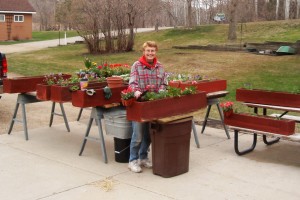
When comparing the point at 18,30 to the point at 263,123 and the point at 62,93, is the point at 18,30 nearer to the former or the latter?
the point at 62,93

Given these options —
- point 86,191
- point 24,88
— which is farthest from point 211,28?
point 86,191

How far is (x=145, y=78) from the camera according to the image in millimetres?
6406

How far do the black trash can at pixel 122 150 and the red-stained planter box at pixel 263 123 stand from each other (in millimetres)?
1585

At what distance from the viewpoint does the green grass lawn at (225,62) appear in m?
14.9

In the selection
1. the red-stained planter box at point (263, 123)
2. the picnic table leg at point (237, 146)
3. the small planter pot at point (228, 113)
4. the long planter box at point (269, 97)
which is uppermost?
the long planter box at point (269, 97)

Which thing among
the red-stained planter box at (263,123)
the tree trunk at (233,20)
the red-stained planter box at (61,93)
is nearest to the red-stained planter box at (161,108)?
the red-stained planter box at (263,123)

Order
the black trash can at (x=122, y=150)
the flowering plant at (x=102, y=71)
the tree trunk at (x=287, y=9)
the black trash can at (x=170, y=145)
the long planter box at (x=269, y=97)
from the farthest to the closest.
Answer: the tree trunk at (x=287, y=9) < the flowering plant at (x=102, y=71) < the long planter box at (x=269, y=97) < the black trash can at (x=122, y=150) < the black trash can at (x=170, y=145)

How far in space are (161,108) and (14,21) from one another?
4550 cm

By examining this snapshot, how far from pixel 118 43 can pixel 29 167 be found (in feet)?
64.1

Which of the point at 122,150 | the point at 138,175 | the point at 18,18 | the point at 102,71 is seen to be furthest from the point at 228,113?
the point at 18,18

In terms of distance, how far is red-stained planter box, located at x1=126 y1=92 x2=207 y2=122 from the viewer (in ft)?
19.2

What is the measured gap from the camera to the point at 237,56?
775 inches

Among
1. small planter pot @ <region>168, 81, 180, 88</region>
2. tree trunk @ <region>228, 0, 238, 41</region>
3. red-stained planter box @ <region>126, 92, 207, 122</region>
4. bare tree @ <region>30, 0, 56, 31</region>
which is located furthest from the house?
red-stained planter box @ <region>126, 92, 207, 122</region>

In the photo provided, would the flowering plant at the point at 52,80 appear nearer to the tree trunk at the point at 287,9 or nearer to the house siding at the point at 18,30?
the tree trunk at the point at 287,9
